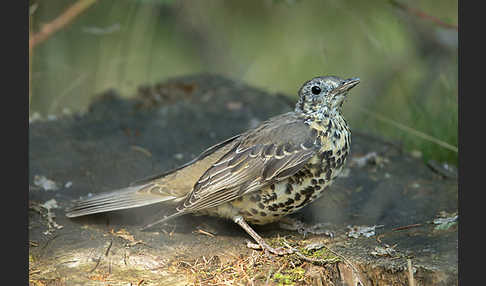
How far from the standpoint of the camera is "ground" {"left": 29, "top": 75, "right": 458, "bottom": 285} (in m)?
3.79

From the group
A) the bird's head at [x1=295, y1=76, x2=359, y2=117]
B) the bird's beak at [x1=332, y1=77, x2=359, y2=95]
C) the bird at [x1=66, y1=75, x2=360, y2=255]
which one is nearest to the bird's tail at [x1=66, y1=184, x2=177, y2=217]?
the bird at [x1=66, y1=75, x2=360, y2=255]

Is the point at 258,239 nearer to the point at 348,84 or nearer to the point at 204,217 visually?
the point at 204,217

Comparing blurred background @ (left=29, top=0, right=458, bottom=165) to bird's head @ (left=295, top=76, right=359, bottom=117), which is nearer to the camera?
bird's head @ (left=295, top=76, right=359, bottom=117)

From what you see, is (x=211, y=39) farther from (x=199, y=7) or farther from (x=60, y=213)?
(x=60, y=213)

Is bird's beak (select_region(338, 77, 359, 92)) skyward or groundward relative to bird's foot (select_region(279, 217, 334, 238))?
skyward

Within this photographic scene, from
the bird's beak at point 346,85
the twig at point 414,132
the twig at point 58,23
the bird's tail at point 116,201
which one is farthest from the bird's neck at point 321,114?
the twig at point 58,23

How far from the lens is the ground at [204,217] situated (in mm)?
3795

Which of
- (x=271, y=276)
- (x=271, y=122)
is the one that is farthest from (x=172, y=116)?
(x=271, y=276)

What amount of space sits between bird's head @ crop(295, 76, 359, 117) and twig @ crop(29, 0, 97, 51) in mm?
3165

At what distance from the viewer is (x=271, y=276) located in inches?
149

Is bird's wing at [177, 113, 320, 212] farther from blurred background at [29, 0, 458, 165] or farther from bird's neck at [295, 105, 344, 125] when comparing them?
blurred background at [29, 0, 458, 165]

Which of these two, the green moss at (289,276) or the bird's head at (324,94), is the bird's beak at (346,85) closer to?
the bird's head at (324,94)

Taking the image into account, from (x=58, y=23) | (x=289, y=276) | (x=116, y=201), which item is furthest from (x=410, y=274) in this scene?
(x=58, y=23)

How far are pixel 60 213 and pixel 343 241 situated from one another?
7.62ft
